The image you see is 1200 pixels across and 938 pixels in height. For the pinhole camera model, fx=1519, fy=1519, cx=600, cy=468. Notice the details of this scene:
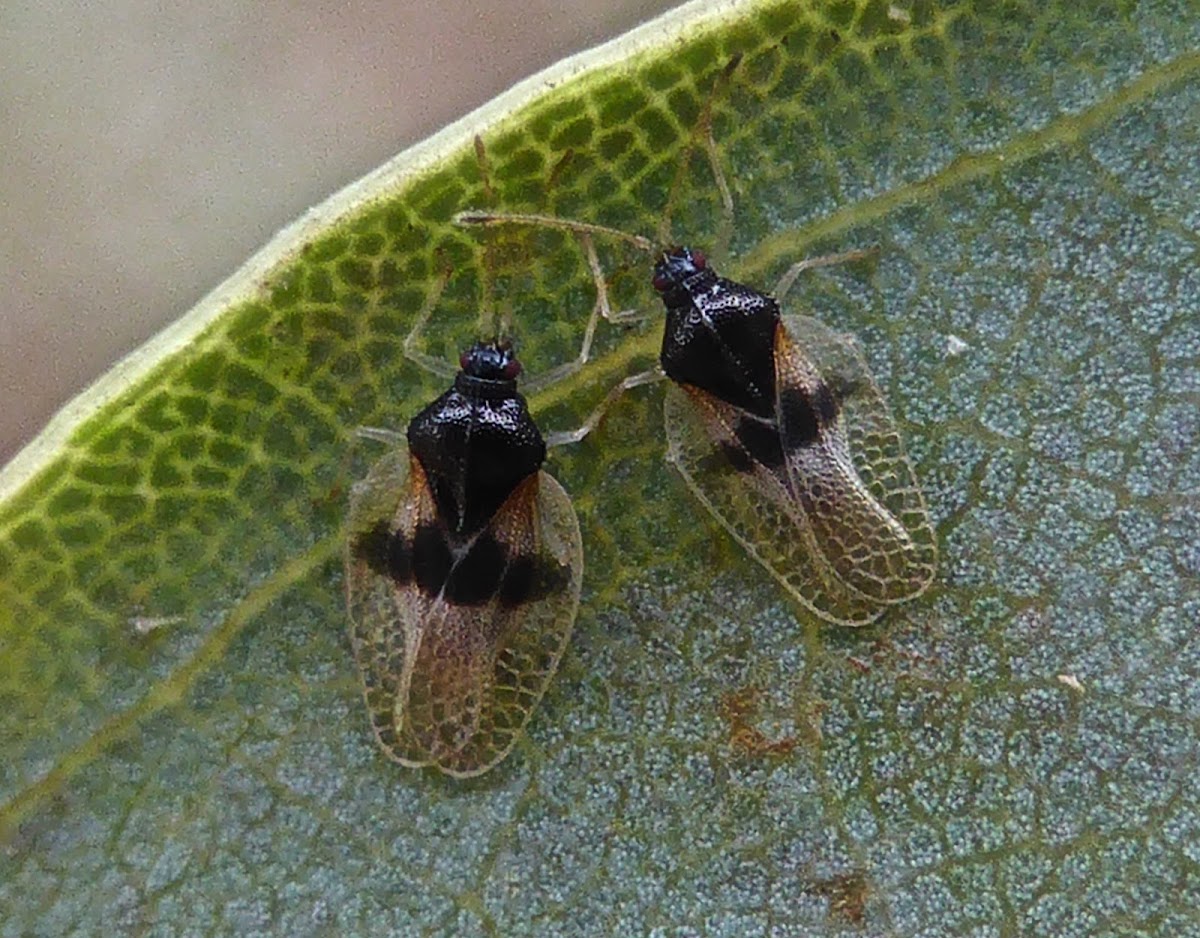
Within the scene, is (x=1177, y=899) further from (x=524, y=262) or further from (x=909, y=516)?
(x=524, y=262)

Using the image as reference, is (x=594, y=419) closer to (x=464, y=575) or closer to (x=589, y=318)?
(x=589, y=318)

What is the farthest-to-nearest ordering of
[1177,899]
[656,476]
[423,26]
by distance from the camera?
[423,26]
[656,476]
[1177,899]

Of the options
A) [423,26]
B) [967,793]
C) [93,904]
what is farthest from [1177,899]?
[423,26]

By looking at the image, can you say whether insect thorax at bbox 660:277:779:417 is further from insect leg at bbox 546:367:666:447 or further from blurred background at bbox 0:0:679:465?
blurred background at bbox 0:0:679:465

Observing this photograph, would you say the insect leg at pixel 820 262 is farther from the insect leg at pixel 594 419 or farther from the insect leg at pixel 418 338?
the insect leg at pixel 418 338

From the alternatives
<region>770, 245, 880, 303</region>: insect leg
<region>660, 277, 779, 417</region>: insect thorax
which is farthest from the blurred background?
<region>770, 245, 880, 303</region>: insect leg

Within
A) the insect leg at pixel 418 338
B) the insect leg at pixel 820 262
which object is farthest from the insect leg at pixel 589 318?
the insect leg at pixel 820 262

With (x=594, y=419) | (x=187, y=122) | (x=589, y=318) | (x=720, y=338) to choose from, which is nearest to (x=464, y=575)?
(x=594, y=419)
